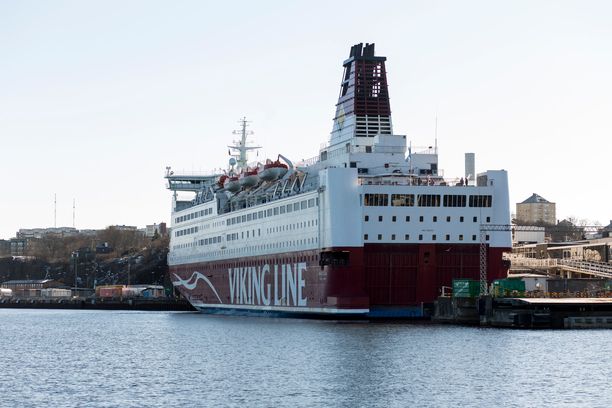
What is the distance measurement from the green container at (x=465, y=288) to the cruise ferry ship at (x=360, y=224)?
82.4 inches

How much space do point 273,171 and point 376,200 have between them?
684 inches

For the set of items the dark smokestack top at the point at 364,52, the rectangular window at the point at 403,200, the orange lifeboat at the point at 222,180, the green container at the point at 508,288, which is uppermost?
the dark smokestack top at the point at 364,52

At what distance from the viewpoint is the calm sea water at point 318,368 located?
4225 centimetres

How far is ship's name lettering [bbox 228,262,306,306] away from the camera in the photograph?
3206 inches

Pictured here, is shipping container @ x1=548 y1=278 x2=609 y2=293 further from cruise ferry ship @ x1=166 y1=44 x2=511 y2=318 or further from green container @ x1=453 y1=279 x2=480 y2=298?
green container @ x1=453 y1=279 x2=480 y2=298

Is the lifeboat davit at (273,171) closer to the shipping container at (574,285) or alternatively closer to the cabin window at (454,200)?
the cabin window at (454,200)

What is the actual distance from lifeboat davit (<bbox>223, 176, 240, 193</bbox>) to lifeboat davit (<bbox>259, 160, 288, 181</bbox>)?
617 cm

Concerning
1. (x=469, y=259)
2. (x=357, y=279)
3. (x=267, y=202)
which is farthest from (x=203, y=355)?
(x=267, y=202)

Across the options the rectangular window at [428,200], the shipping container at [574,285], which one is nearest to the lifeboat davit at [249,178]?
the rectangular window at [428,200]

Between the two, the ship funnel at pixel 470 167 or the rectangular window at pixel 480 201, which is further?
the ship funnel at pixel 470 167

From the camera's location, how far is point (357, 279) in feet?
242

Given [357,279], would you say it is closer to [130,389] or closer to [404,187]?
[404,187]

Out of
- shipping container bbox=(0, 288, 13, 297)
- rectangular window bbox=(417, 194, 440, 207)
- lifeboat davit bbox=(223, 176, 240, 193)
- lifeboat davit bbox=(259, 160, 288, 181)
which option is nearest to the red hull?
rectangular window bbox=(417, 194, 440, 207)

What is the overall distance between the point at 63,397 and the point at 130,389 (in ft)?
9.75
